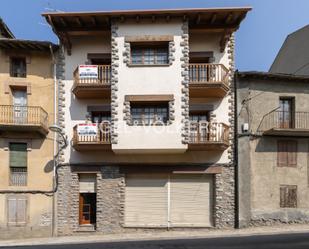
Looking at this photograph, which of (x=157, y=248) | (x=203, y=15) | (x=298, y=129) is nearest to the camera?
(x=157, y=248)

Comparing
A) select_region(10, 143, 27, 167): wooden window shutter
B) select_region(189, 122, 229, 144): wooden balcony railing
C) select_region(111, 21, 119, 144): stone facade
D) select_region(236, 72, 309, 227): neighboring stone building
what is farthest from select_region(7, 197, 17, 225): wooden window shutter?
select_region(236, 72, 309, 227): neighboring stone building

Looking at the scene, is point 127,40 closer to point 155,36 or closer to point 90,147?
point 155,36

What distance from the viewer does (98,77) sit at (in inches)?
804

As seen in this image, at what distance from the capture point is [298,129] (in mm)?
21188

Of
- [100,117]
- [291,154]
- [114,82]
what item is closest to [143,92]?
[114,82]

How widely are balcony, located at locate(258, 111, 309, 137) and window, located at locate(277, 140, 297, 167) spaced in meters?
0.58

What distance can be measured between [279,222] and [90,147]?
10.7 meters

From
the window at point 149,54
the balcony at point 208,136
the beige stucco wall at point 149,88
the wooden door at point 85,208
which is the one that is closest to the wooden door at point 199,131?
the balcony at point 208,136

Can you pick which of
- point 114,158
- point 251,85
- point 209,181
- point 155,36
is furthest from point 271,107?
point 114,158

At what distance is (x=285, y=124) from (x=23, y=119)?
47.1 ft

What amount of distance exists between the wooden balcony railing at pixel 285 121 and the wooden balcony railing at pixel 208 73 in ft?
11.0

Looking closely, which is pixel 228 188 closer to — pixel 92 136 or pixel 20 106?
pixel 92 136

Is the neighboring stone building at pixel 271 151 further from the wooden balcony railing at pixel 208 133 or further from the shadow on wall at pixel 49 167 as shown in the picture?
the shadow on wall at pixel 49 167

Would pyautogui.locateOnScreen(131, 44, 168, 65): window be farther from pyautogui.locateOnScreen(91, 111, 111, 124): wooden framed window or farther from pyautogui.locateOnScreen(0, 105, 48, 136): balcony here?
pyautogui.locateOnScreen(0, 105, 48, 136): balcony
